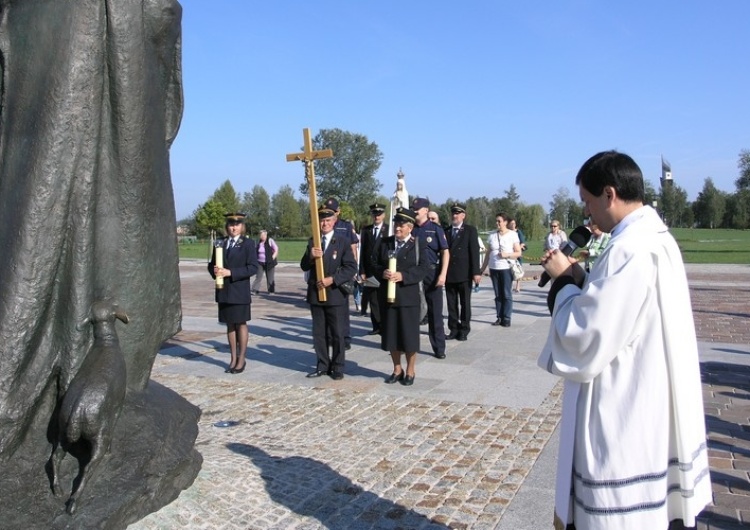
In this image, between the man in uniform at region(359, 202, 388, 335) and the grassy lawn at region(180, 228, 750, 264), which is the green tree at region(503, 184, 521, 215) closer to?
the grassy lawn at region(180, 228, 750, 264)

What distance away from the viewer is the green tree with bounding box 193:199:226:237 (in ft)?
233

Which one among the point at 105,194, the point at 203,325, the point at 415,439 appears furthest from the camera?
the point at 203,325

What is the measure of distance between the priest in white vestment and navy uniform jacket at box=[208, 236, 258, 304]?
248 inches

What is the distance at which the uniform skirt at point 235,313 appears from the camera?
27.0ft

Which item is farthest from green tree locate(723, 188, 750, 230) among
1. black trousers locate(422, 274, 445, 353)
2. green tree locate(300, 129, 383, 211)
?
black trousers locate(422, 274, 445, 353)

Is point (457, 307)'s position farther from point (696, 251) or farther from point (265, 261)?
point (696, 251)

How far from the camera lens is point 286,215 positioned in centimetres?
8212

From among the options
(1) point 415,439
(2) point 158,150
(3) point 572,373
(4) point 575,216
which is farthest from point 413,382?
(4) point 575,216

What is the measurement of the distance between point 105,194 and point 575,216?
69741 mm

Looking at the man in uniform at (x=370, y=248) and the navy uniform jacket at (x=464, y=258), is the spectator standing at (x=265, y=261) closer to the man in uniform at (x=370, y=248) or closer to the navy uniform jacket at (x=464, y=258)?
the man in uniform at (x=370, y=248)

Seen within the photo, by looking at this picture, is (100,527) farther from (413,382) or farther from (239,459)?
(413,382)

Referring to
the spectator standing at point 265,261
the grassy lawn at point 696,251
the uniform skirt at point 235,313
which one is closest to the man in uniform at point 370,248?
the uniform skirt at point 235,313

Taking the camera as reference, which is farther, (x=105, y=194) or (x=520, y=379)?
(x=520, y=379)

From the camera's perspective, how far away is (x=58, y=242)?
283 cm
